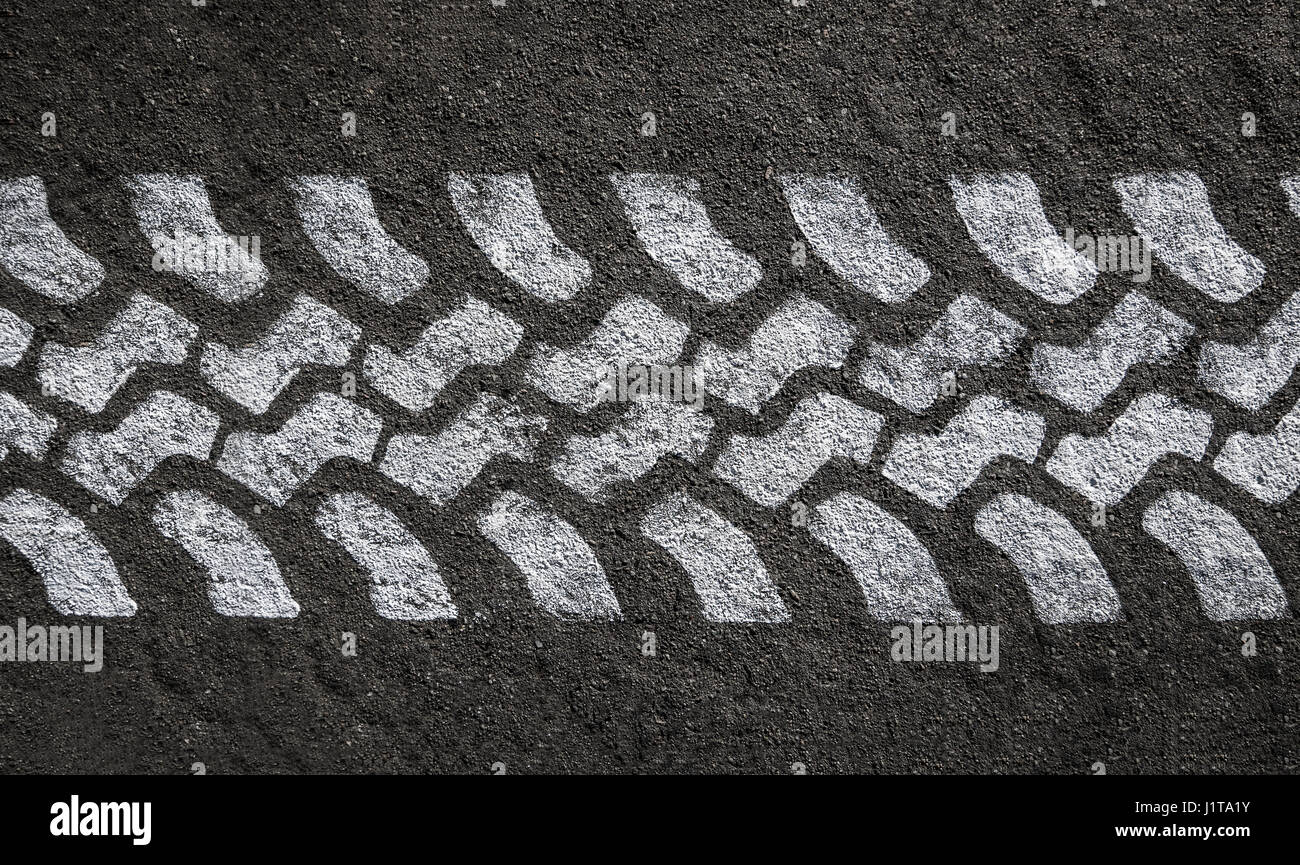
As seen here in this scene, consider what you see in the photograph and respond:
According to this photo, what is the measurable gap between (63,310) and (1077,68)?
3.60 meters

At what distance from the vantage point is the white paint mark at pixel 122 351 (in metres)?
2.88

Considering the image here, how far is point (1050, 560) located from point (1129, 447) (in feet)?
1.54

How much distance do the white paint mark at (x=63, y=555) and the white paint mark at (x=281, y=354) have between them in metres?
0.72

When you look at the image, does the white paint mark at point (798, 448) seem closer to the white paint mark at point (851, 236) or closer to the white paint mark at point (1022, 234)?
the white paint mark at point (851, 236)

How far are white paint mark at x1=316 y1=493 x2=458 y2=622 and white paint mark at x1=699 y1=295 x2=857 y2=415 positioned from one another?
1.17 m

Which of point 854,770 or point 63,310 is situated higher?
point 63,310

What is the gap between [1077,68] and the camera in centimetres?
282

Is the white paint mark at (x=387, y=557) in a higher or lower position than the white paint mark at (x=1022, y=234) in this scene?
lower

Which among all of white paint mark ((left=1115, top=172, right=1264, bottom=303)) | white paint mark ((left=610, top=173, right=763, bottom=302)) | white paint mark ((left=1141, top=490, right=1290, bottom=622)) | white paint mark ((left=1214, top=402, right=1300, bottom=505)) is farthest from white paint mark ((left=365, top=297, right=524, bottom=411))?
white paint mark ((left=1214, top=402, right=1300, bottom=505))

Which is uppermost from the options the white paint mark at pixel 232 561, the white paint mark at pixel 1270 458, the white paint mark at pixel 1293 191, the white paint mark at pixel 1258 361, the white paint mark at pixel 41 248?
the white paint mark at pixel 1293 191

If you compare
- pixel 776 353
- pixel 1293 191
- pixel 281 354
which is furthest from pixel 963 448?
pixel 281 354

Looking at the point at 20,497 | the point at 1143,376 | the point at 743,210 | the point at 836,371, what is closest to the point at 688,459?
the point at 836,371

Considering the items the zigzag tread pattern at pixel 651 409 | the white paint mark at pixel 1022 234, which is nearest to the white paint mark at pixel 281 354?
the zigzag tread pattern at pixel 651 409
